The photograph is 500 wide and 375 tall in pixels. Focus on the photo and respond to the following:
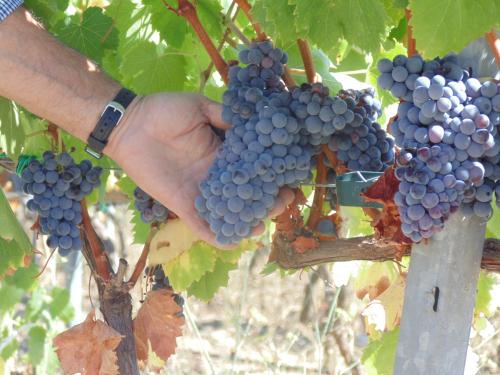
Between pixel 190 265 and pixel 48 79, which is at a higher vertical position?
pixel 48 79

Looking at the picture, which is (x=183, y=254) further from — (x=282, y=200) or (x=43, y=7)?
(x=43, y=7)

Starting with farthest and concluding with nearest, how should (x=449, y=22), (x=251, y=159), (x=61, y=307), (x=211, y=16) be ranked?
(x=61, y=307), (x=211, y=16), (x=251, y=159), (x=449, y=22)

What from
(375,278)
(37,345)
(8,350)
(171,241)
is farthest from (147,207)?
(37,345)

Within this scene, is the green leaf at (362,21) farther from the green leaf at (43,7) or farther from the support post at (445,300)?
the green leaf at (43,7)

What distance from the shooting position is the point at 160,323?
1.99 metres

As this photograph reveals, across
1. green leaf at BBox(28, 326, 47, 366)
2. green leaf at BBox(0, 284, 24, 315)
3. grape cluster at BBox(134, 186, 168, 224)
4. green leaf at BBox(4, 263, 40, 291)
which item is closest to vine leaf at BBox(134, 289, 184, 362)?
grape cluster at BBox(134, 186, 168, 224)

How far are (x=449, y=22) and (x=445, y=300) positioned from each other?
0.43 m

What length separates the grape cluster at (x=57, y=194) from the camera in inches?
73.4

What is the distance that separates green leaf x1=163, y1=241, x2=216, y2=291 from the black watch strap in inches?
13.7

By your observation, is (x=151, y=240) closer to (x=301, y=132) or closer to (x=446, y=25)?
(x=301, y=132)

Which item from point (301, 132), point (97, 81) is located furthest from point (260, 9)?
point (97, 81)

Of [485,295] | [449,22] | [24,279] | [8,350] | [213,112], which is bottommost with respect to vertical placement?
[8,350]

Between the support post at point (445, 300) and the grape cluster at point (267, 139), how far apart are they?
10.9 inches

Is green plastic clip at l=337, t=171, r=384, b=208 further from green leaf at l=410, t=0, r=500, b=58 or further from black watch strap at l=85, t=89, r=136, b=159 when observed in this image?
black watch strap at l=85, t=89, r=136, b=159
